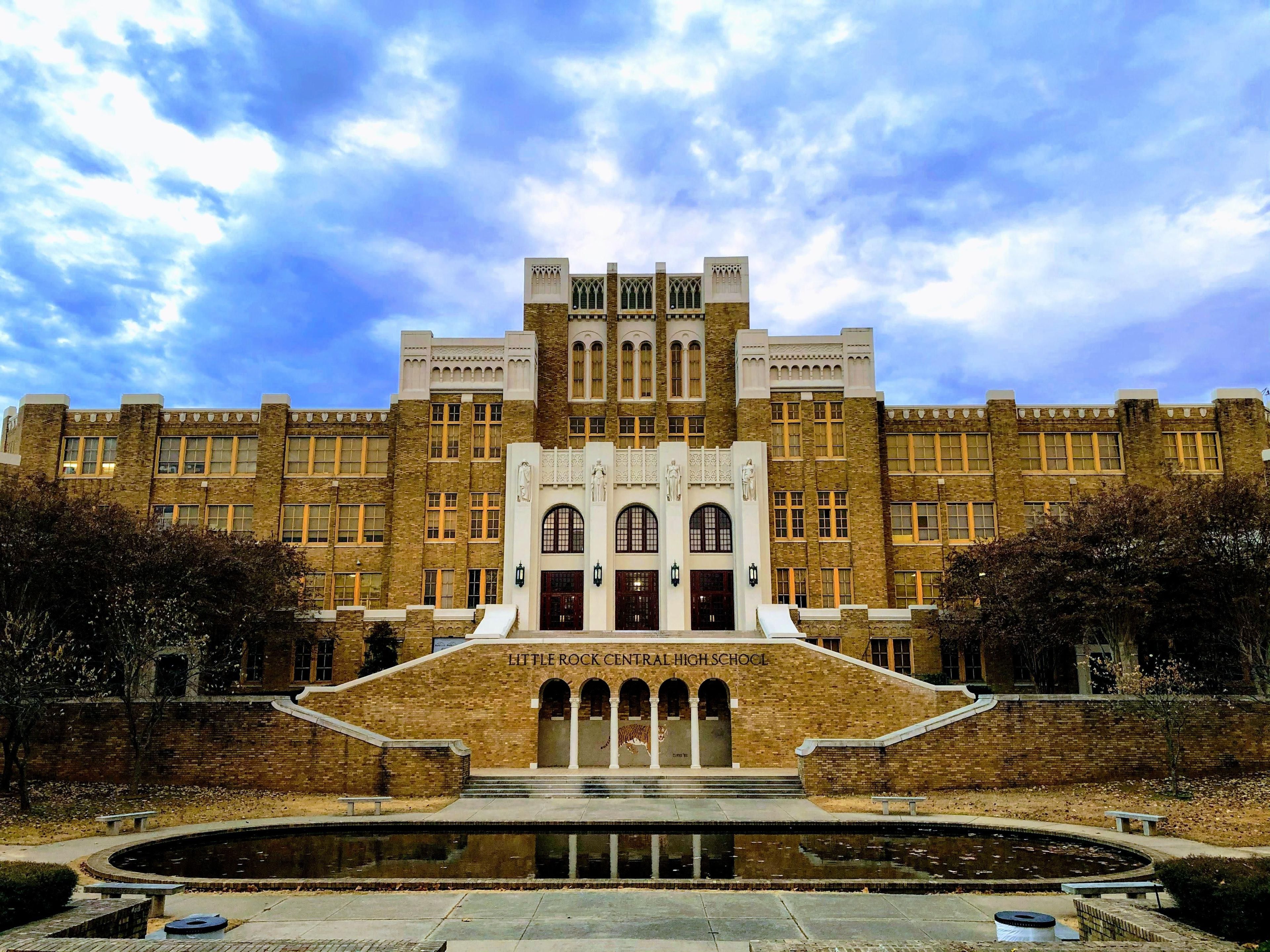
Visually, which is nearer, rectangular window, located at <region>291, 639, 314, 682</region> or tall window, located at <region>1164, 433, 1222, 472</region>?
rectangular window, located at <region>291, 639, 314, 682</region>

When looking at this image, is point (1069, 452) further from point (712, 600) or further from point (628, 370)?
point (628, 370)

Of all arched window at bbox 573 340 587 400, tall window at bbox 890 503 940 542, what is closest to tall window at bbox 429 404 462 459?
arched window at bbox 573 340 587 400

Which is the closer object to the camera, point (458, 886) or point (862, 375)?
point (458, 886)

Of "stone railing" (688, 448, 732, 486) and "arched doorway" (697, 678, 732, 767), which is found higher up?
"stone railing" (688, 448, 732, 486)

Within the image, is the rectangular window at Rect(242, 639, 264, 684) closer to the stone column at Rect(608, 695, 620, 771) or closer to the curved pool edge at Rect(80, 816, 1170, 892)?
the stone column at Rect(608, 695, 620, 771)

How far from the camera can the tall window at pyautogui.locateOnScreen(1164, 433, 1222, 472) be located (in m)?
47.5

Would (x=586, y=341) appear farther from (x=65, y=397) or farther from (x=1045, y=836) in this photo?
(x=1045, y=836)

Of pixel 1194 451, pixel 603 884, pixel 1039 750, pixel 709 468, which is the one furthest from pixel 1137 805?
pixel 1194 451

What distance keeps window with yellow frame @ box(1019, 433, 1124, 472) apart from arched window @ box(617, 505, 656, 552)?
19178mm

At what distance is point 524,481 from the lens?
4241 centimetres

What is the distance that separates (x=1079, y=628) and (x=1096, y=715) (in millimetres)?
4957

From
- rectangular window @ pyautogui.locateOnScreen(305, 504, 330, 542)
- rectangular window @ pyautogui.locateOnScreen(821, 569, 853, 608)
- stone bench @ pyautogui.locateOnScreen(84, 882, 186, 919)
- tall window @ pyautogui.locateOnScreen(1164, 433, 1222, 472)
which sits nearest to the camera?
stone bench @ pyautogui.locateOnScreen(84, 882, 186, 919)

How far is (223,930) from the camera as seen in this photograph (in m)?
12.1

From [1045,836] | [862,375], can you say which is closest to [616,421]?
[862,375]
